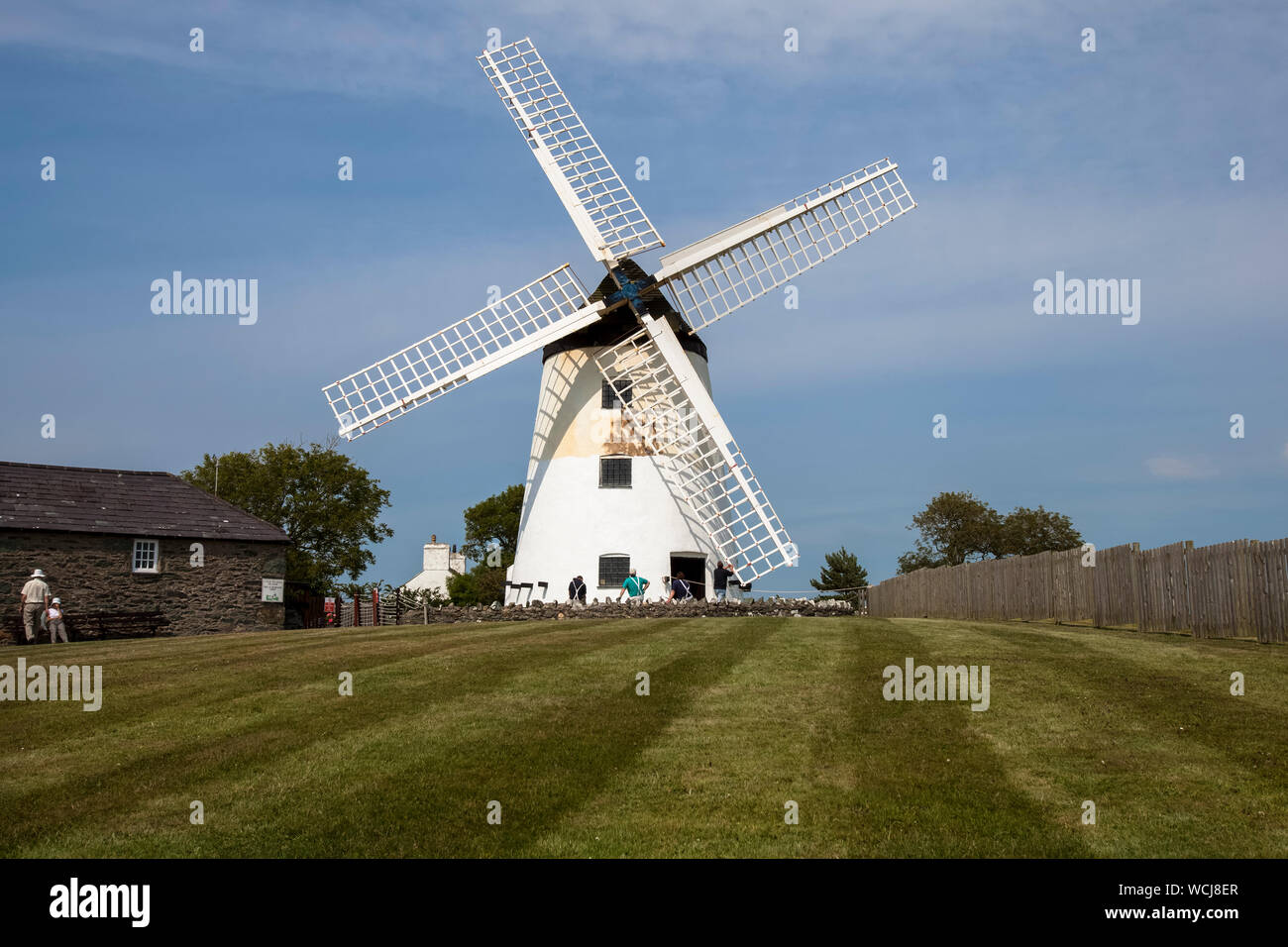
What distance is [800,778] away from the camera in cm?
953

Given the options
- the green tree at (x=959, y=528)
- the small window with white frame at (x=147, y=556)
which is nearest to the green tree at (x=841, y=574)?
the green tree at (x=959, y=528)

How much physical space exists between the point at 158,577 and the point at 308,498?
29696 millimetres

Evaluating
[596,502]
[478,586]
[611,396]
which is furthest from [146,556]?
[478,586]

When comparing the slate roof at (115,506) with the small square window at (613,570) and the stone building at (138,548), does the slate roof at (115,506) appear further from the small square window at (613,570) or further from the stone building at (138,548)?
the small square window at (613,570)

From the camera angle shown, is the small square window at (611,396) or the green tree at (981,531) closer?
the small square window at (611,396)

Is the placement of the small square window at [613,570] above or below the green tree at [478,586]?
above

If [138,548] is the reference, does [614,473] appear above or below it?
above

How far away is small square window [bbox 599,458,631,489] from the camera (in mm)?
31781

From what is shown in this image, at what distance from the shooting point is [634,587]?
3064 cm

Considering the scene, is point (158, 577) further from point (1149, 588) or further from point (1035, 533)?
point (1035, 533)

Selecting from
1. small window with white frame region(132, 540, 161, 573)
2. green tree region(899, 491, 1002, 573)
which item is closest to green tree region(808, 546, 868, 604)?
green tree region(899, 491, 1002, 573)

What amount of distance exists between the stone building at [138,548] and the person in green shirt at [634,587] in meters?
13.0

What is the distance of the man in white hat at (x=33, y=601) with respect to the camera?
28.4 m
